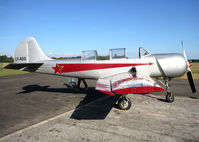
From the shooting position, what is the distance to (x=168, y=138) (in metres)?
4.54

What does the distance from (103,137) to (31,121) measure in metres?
3.30

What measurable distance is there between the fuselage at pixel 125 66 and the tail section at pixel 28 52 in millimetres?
2063

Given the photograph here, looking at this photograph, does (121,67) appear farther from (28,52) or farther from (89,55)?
(28,52)

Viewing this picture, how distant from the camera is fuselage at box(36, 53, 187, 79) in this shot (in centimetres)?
816

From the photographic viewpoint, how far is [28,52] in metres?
10.8

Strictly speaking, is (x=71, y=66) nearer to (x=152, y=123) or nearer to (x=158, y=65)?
(x=158, y=65)

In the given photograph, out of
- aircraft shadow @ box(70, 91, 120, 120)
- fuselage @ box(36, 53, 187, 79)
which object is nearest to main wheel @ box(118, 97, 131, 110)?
aircraft shadow @ box(70, 91, 120, 120)

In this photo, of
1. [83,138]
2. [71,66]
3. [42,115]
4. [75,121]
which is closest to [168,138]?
[83,138]

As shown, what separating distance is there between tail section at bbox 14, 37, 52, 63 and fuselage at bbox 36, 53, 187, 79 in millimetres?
2063

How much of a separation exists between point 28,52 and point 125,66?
282 inches

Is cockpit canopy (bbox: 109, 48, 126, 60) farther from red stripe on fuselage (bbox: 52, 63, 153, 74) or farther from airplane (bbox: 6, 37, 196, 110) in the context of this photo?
red stripe on fuselage (bbox: 52, 63, 153, 74)

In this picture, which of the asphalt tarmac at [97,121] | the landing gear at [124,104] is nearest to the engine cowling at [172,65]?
the asphalt tarmac at [97,121]

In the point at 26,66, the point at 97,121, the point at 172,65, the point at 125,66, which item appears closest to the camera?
the point at 97,121

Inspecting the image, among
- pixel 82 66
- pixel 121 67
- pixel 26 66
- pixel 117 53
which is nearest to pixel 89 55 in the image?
pixel 82 66
